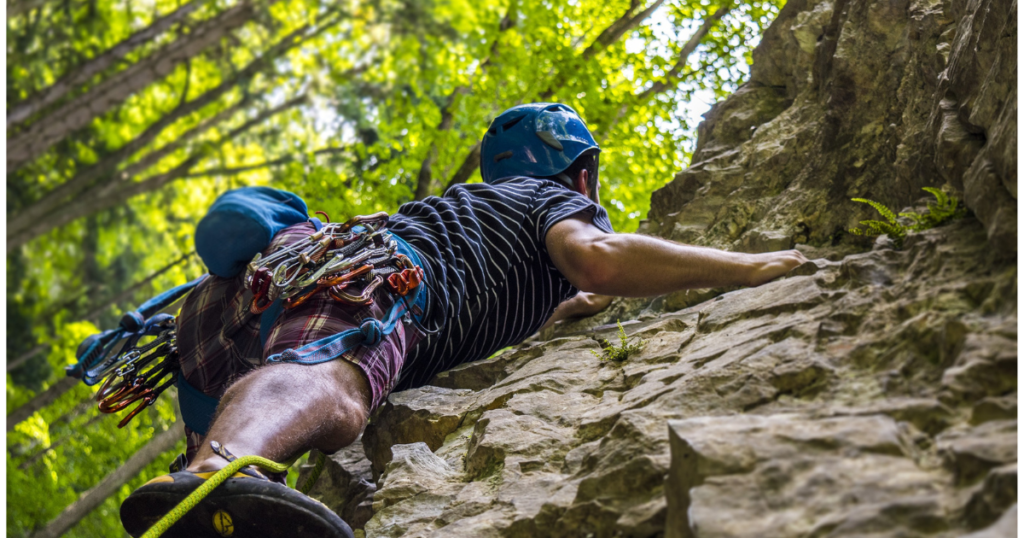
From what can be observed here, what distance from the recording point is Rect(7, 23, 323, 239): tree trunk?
10586 millimetres

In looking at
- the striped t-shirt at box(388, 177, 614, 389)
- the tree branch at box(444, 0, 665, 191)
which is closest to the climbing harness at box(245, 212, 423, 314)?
the striped t-shirt at box(388, 177, 614, 389)

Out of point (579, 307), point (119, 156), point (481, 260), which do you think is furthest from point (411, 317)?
point (119, 156)

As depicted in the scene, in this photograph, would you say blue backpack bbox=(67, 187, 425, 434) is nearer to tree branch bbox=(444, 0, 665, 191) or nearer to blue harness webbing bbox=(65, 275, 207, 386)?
blue harness webbing bbox=(65, 275, 207, 386)

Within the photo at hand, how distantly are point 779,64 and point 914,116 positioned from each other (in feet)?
7.22

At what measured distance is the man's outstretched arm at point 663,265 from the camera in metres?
Answer: 3.14

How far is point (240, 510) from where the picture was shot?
205 cm

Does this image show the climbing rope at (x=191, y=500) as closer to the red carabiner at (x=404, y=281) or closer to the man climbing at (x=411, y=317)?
the man climbing at (x=411, y=317)

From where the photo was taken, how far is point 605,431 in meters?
2.44

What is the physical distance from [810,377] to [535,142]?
2.75 metres

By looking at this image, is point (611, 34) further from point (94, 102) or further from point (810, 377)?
point (810, 377)

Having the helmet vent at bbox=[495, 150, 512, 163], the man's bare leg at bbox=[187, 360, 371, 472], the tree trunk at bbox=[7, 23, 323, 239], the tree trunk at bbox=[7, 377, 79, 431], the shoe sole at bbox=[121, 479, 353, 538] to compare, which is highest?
the tree trunk at bbox=[7, 23, 323, 239]

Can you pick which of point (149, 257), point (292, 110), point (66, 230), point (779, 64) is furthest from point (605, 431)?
point (66, 230)

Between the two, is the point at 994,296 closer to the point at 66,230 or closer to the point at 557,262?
the point at 557,262

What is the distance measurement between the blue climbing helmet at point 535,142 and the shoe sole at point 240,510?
265cm
